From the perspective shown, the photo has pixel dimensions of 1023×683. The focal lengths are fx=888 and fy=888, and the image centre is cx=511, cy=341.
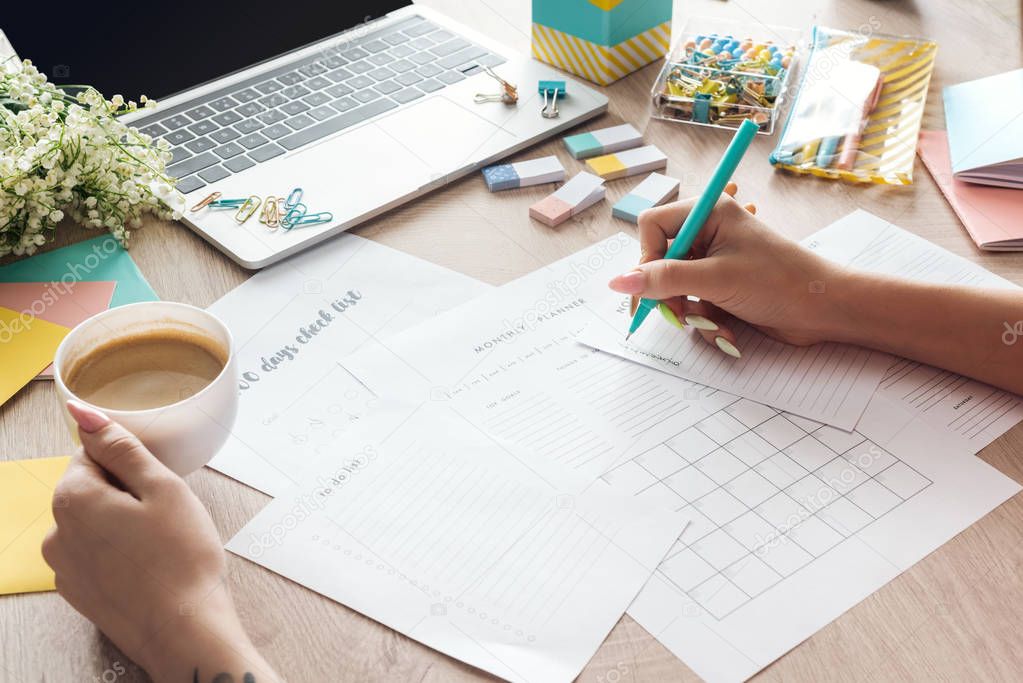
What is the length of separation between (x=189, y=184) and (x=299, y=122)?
0.55 ft

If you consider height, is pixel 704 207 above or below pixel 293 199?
above

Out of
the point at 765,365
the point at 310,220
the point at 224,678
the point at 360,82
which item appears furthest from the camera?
the point at 360,82

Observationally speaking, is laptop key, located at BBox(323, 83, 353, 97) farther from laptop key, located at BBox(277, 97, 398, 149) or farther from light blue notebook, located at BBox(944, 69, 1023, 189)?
light blue notebook, located at BBox(944, 69, 1023, 189)

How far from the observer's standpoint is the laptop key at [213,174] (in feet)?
3.36

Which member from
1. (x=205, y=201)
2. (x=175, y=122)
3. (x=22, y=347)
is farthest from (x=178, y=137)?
(x=22, y=347)

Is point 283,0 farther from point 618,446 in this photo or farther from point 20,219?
point 618,446

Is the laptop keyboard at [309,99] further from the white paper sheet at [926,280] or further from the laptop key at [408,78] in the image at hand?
the white paper sheet at [926,280]

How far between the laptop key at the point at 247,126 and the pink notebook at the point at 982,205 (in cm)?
82

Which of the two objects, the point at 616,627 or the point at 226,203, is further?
the point at 226,203

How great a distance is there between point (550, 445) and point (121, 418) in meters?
0.33

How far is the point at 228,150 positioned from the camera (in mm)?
1063

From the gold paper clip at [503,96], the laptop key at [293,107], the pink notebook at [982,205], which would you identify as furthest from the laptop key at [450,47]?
the pink notebook at [982,205]

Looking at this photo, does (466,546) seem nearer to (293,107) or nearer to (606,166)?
Result: (606,166)

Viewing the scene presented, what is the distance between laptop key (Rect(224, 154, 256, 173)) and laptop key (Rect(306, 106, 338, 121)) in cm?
11
